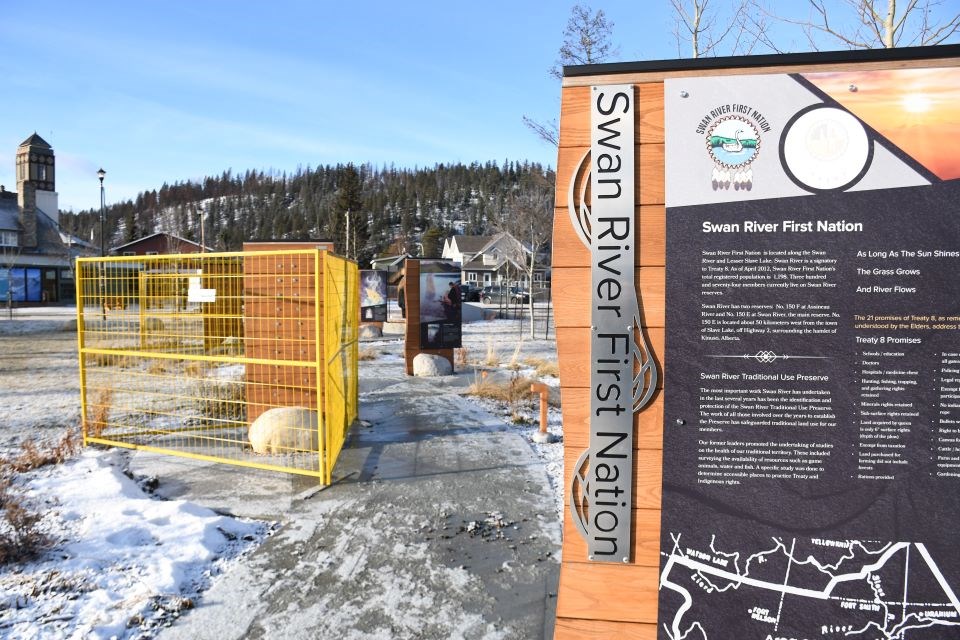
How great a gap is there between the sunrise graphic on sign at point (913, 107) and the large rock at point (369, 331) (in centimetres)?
1962

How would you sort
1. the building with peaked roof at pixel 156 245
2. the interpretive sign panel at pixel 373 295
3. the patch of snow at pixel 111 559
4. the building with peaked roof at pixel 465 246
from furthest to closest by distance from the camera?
the building with peaked roof at pixel 465 246
the building with peaked roof at pixel 156 245
the interpretive sign panel at pixel 373 295
the patch of snow at pixel 111 559

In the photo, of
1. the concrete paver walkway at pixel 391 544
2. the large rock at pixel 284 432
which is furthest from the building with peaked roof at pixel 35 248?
the concrete paver walkway at pixel 391 544

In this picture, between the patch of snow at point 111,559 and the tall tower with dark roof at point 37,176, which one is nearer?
the patch of snow at point 111,559

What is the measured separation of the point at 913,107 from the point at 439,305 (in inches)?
456

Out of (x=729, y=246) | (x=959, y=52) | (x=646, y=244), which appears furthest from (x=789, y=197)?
(x=959, y=52)

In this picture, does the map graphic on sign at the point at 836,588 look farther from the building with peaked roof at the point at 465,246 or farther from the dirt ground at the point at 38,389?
the building with peaked roof at the point at 465,246

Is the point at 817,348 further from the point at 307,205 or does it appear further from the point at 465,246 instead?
the point at 307,205

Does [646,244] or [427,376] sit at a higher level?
[646,244]

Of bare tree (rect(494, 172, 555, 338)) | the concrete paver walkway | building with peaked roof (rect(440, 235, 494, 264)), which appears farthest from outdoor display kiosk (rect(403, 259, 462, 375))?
building with peaked roof (rect(440, 235, 494, 264))

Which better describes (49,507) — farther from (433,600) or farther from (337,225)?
(337,225)

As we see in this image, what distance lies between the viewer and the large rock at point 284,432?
656 centimetres

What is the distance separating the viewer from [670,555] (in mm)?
2178

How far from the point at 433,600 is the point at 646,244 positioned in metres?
2.69

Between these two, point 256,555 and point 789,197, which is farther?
point 256,555
